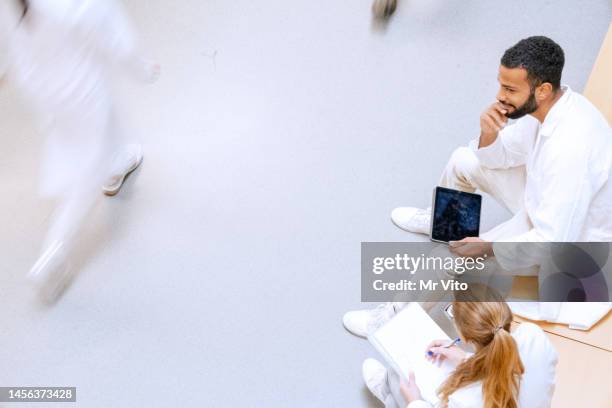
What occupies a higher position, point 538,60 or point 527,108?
point 538,60

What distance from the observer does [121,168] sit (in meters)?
2.44

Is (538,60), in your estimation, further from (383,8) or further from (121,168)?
(121,168)

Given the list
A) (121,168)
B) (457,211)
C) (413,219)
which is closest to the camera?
(457,211)

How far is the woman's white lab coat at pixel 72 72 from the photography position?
178 cm

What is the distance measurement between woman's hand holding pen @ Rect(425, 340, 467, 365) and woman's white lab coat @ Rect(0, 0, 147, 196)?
4.29 feet

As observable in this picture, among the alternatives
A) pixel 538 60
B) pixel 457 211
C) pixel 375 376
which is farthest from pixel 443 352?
pixel 538 60

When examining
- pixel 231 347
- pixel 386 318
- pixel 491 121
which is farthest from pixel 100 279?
pixel 491 121

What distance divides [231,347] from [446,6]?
80.1 inches

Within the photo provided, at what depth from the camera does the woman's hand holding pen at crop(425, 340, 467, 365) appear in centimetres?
165

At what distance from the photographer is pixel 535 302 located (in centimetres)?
179

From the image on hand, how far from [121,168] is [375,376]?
4.40 feet

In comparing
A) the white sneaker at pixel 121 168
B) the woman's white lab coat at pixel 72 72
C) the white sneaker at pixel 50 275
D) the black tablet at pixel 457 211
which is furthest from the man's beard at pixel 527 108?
the white sneaker at pixel 50 275

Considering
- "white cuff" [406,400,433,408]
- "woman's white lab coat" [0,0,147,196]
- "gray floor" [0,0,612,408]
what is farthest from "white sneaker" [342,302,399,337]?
"woman's white lab coat" [0,0,147,196]

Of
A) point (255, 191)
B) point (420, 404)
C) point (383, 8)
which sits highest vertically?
point (383, 8)
